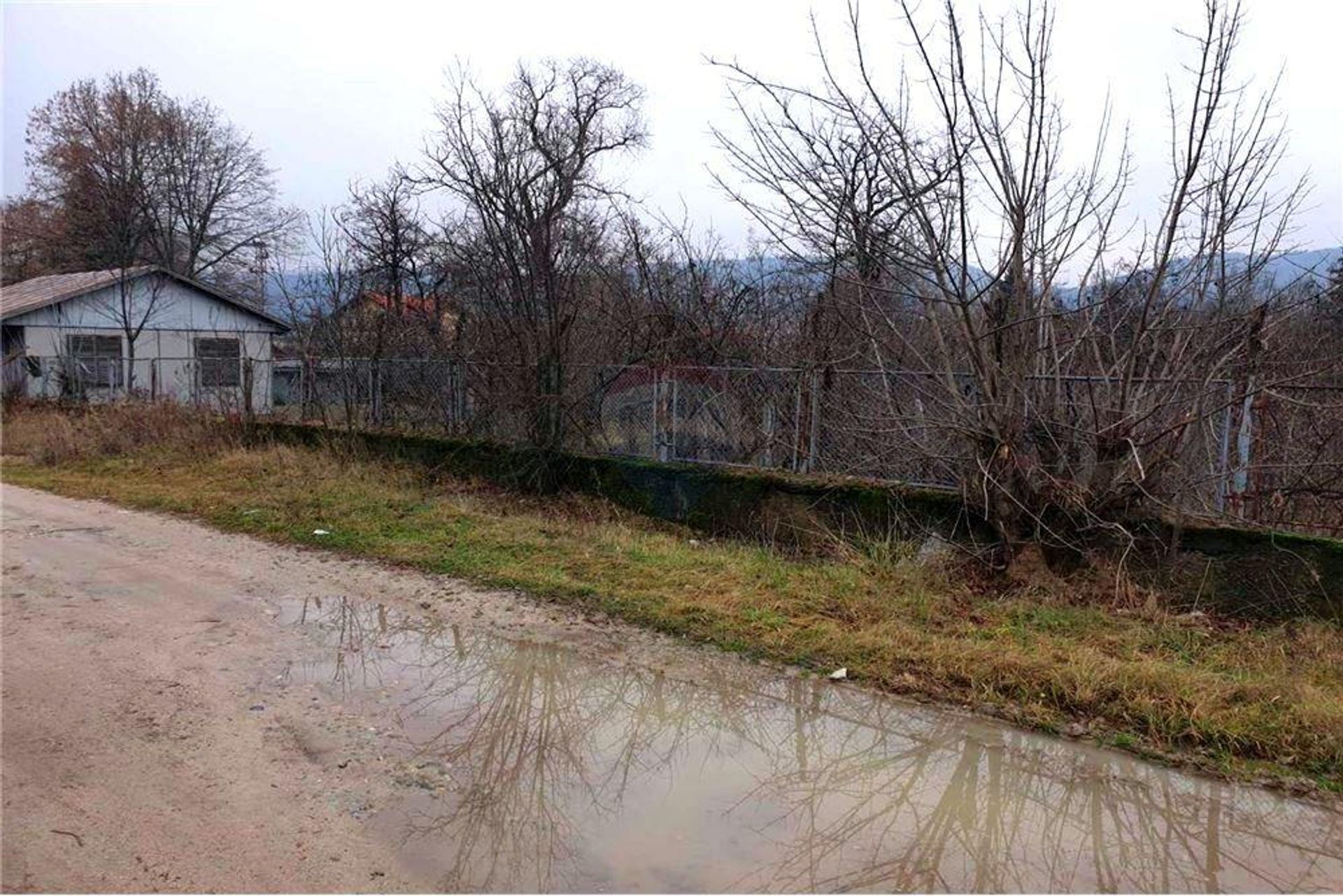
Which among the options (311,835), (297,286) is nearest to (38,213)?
(297,286)

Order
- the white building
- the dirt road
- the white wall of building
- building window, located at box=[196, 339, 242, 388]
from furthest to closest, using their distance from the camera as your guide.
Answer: the white wall of building < the white building < building window, located at box=[196, 339, 242, 388] < the dirt road

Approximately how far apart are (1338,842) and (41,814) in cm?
516

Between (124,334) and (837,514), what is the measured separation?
24.8m

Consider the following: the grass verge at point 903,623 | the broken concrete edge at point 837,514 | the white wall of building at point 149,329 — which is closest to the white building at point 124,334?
the white wall of building at point 149,329

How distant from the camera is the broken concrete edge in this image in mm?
6348

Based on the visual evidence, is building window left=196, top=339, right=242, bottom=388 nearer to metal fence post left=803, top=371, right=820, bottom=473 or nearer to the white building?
the white building

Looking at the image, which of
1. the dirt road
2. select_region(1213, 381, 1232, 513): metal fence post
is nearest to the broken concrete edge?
select_region(1213, 381, 1232, 513): metal fence post

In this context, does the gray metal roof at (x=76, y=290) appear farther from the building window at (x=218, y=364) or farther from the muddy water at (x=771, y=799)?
the muddy water at (x=771, y=799)

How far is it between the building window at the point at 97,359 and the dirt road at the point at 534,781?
67.0ft

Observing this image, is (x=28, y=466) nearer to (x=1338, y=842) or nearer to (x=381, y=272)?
(x=381, y=272)

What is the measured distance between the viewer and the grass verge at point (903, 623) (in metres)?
4.51

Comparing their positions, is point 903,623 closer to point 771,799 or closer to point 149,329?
point 771,799

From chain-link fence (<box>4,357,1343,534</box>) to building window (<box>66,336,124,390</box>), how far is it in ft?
37.1

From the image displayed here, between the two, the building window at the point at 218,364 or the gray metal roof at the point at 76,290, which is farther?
the gray metal roof at the point at 76,290
